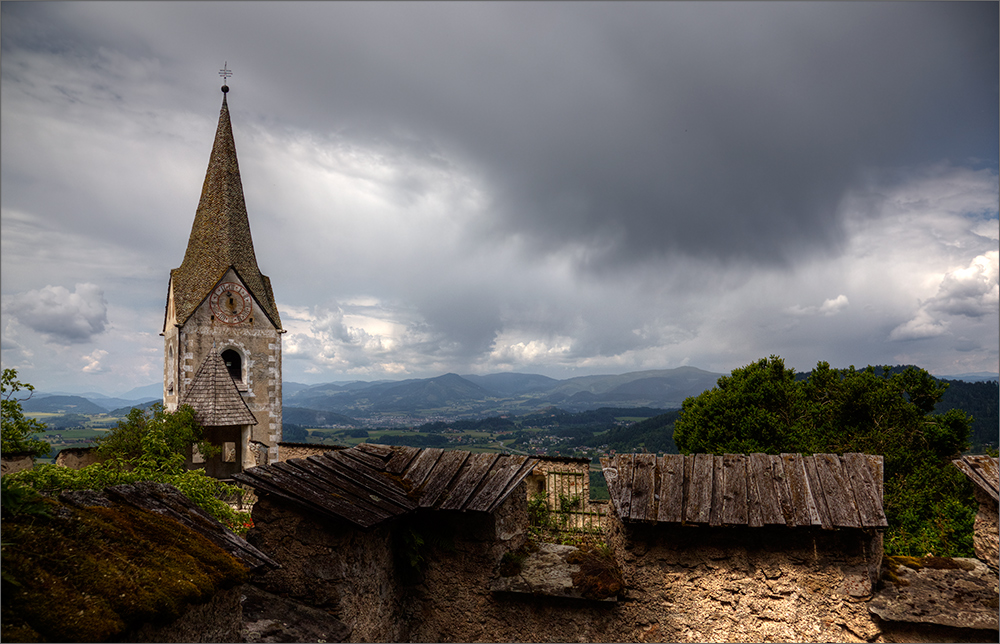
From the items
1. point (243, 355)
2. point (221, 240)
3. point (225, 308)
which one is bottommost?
point (243, 355)

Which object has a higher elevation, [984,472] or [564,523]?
[984,472]

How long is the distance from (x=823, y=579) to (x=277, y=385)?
80.2 feet

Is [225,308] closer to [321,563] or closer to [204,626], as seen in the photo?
[321,563]

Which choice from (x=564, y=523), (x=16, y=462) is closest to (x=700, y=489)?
(x=564, y=523)

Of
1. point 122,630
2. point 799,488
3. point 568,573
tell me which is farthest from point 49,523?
point 799,488

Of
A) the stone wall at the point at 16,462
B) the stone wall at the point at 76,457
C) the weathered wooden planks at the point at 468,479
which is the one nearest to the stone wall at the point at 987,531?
the weathered wooden planks at the point at 468,479

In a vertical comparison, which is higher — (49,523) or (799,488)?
(49,523)

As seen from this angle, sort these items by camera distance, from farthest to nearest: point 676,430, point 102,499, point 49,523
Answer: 1. point 676,430
2. point 102,499
3. point 49,523

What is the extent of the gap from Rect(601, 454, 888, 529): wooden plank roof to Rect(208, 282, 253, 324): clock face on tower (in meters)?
22.9

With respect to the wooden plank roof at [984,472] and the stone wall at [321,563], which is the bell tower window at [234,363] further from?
the wooden plank roof at [984,472]

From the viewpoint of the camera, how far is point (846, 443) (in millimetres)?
16984

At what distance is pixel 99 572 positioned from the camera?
Result: 98.3 inches

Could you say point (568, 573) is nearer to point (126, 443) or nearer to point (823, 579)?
point (823, 579)

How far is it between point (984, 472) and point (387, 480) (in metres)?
6.15
